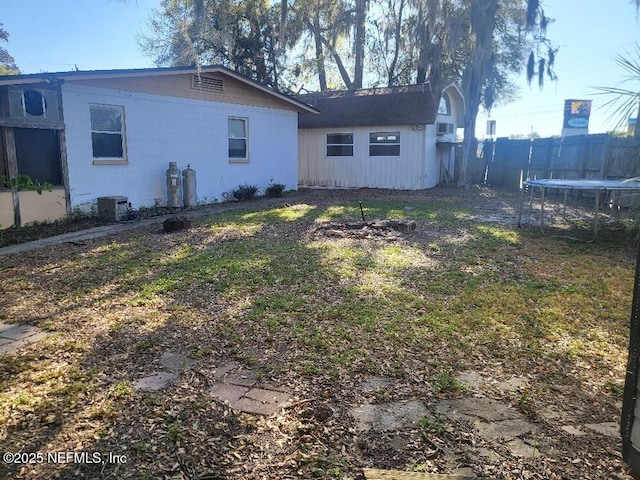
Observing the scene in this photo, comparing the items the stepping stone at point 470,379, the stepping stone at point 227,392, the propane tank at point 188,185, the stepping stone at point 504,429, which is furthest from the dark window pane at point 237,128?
the stepping stone at point 504,429

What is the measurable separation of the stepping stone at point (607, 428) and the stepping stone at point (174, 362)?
2621mm

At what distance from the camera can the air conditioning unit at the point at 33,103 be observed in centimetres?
825

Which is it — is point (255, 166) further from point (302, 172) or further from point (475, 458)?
point (475, 458)

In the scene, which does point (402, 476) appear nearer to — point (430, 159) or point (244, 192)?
point (244, 192)

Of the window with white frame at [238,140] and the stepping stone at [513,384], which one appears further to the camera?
the window with white frame at [238,140]

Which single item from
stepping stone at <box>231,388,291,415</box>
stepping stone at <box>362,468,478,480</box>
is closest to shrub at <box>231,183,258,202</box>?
stepping stone at <box>231,388,291,415</box>

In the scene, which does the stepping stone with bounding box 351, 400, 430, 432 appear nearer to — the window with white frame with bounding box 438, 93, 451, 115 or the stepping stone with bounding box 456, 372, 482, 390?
the stepping stone with bounding box 456, 372, 482, 390

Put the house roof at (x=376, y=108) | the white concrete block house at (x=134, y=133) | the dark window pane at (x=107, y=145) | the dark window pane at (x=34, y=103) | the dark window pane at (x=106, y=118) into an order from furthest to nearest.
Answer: the house roof at (x=376, y=108)
the dark window pane at (x=107, y=145)
the dark window pane at (x=106, y=118)
the white concrete block house at (x=134, y=133)
the dark window pane at (x=34, y=103)

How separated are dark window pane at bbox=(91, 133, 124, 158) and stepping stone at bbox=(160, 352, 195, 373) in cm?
797

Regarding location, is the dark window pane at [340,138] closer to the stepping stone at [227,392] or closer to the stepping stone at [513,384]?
the stepping stone at [513,384]

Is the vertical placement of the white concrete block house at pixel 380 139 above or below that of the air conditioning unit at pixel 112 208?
above

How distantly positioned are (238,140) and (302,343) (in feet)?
36.3

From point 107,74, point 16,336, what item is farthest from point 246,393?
point 107,74

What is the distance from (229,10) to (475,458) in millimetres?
23184
